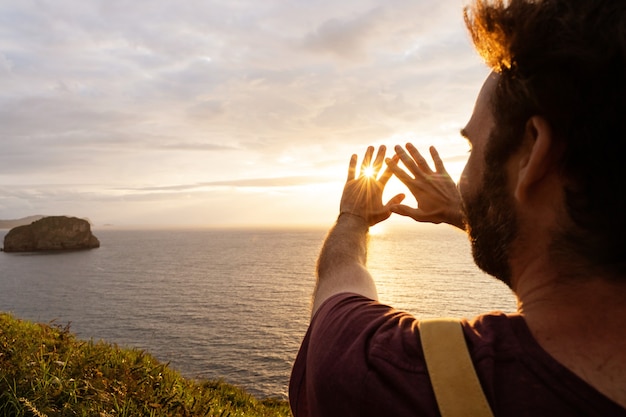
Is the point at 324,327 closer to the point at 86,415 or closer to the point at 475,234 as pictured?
the point at 475,234

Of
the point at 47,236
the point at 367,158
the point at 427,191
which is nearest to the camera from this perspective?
the point at 427,191

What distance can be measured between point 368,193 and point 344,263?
21.6 inches

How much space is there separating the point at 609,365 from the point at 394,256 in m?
124

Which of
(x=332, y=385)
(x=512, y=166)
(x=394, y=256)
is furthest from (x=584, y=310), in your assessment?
(x=394, y=256)

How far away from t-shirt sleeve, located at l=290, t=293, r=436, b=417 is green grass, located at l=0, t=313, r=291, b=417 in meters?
4.77

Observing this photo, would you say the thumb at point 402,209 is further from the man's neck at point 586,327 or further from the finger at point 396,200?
the man's neck at point 586,327

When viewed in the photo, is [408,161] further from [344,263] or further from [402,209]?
[344,263]

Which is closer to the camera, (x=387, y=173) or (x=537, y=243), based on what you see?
(x=537, y=243)

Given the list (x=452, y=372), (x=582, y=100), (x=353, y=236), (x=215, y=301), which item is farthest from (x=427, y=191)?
(x=215, y=301)

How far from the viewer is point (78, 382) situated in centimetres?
620

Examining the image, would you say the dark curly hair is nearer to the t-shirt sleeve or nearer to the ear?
the ear

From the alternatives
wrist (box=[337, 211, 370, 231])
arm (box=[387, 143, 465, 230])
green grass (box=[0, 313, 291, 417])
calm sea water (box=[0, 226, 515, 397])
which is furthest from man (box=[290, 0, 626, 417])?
calm sea water (box=[0, 226, 515, 397])

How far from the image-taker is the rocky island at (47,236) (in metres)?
144

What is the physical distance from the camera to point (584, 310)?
1283 mm
